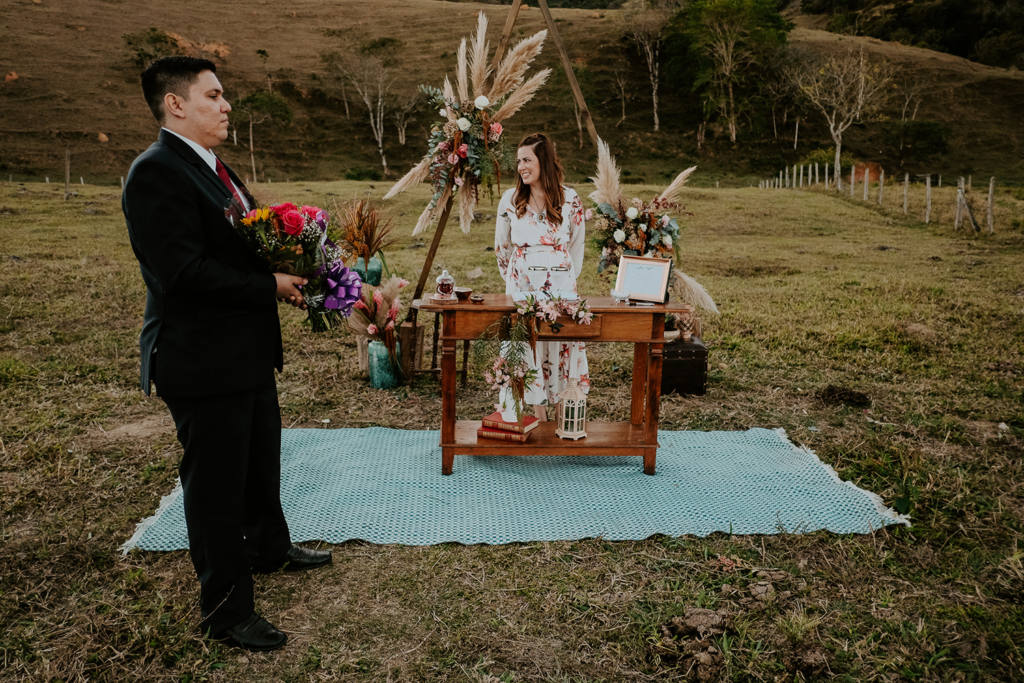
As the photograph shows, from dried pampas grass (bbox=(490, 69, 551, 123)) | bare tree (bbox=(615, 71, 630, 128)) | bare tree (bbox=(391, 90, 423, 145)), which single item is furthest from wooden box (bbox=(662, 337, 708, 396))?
bare tree (bbox=(615, 71, 630, 128))

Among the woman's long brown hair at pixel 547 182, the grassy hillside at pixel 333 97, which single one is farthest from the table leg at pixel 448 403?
the grassy hillside at pixel 333 97

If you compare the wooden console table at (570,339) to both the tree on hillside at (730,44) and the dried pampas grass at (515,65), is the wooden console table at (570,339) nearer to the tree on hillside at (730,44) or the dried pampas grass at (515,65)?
the dried pampas grass at (515,65)

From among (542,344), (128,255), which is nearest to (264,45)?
(128,255)

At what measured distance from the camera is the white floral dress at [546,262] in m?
4.86

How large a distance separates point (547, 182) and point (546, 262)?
57 centimetres

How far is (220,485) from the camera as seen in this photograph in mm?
2770

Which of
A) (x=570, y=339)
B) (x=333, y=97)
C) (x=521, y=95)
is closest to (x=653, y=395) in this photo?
(x=570, y=339)

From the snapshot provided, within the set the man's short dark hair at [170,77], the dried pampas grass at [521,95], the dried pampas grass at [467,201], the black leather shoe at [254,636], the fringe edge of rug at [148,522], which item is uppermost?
the dried pampas grass at [521,95]

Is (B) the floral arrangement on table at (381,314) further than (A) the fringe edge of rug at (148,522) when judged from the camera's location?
Yes

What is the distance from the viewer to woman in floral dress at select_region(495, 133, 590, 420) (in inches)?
187

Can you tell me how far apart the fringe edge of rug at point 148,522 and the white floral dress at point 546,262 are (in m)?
2.39

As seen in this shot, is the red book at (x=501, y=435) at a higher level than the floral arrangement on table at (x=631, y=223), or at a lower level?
lower

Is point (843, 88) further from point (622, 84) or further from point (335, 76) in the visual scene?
point (335, 76)

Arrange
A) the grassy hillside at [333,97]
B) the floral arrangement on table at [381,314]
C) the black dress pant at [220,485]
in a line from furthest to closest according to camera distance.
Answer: the grassy hillside at [333,97] < the floral arrangement on table at [381,314] < the black dress pant at [220,485]
